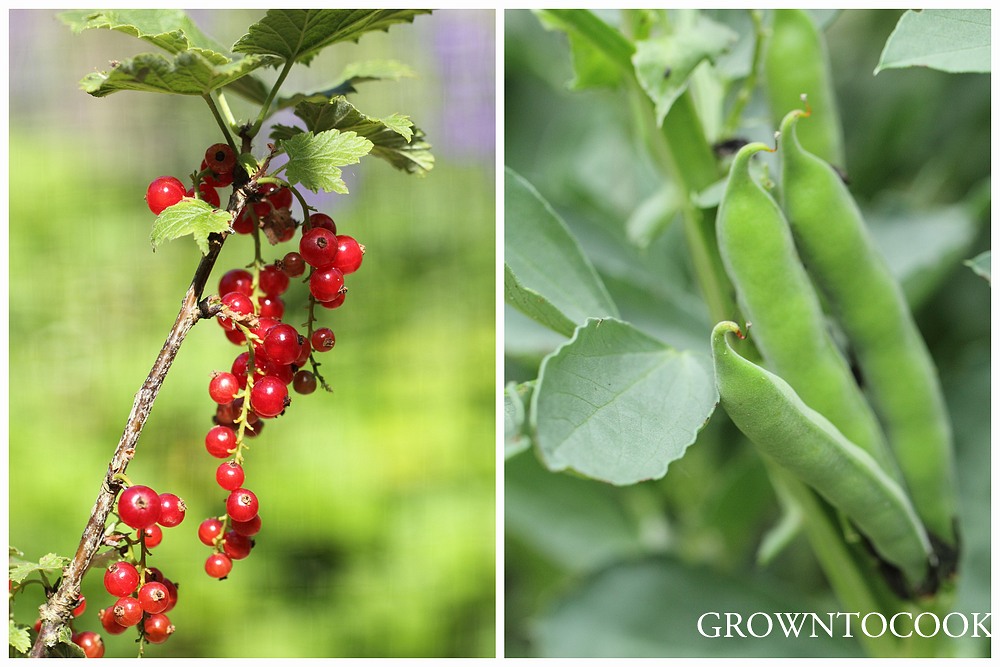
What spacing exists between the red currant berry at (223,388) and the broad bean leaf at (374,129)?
13cm

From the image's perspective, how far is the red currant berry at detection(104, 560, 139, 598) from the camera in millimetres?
438

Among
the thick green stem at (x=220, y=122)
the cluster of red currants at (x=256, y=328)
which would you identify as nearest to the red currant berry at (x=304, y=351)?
the cluster of red currants at (x=256, y=328)

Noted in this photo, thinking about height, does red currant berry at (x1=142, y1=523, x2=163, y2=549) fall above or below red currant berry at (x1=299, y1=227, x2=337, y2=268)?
below

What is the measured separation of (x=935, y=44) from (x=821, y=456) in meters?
0.24

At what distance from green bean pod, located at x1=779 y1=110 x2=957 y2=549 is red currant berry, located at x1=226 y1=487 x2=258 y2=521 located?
34cm

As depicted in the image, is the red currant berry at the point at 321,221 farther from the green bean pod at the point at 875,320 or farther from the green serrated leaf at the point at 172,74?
the green bean pod at the point at 875,320

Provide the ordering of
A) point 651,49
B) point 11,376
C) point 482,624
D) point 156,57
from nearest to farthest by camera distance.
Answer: point 156,57 < point 651,49 < point 11,376 < point 482,624

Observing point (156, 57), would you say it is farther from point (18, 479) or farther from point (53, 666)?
point (18, 479)

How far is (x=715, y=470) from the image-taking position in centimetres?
78

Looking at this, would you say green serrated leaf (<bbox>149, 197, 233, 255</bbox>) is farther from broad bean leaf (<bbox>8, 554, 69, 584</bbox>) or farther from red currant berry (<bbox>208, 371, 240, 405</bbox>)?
broad bean leaf (<bbox>8, 554, 69, 584</bbox>)

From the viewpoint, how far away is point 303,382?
0.48m

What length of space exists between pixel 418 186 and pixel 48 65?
300 millimetres

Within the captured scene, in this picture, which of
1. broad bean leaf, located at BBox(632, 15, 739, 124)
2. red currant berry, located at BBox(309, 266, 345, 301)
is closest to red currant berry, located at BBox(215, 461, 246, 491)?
red currant berry, located at BBox(309, 266, 345, 301)

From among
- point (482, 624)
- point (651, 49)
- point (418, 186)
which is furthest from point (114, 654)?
point (651, 49)
